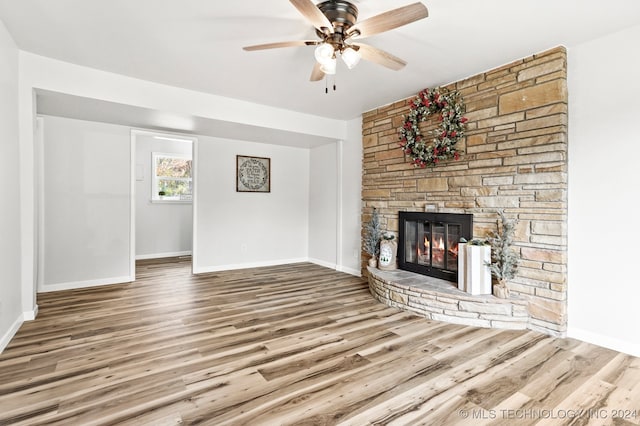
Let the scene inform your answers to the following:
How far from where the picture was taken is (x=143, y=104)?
3.63 meters

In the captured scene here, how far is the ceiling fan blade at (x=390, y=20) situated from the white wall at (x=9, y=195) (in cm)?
273

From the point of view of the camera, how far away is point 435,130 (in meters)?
3.78

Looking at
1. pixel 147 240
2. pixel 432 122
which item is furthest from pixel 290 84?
pixel 147 240

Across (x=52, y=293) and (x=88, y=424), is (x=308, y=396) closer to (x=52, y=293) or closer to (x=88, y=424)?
(x=88, y=424)

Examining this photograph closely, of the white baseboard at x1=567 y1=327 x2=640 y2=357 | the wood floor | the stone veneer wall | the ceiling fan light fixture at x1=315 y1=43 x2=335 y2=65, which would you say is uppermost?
the ceiling fan light fixture at x1=315 y1=43 x2=335 y2=65

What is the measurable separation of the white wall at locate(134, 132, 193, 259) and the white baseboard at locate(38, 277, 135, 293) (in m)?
2.07

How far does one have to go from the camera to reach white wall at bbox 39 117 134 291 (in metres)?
4.18

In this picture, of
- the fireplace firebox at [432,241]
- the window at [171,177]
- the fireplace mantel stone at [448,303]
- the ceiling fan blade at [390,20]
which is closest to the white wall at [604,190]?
the fireplace mantel stone at [448,303]

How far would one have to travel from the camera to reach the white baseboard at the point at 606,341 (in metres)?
2.50

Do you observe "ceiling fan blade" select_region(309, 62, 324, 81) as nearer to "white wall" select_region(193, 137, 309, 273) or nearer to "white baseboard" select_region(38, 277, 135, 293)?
"white wall" select_region(193, 137, 309, 273)

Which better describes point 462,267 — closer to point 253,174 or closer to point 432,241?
point 432,241

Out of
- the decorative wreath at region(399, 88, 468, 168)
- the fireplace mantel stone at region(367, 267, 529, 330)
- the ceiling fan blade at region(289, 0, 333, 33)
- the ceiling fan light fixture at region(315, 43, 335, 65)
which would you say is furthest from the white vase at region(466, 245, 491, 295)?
the ceiling fan blade at region(289, 0, 333, 33)

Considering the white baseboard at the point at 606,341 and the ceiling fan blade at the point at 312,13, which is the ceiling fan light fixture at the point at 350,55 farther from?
the white baseboard at the point at 606,341

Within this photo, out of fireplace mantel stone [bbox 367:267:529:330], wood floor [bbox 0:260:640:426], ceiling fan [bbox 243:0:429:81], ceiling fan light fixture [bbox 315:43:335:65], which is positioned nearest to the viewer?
wood floor [bbox 0:260:640:426]
